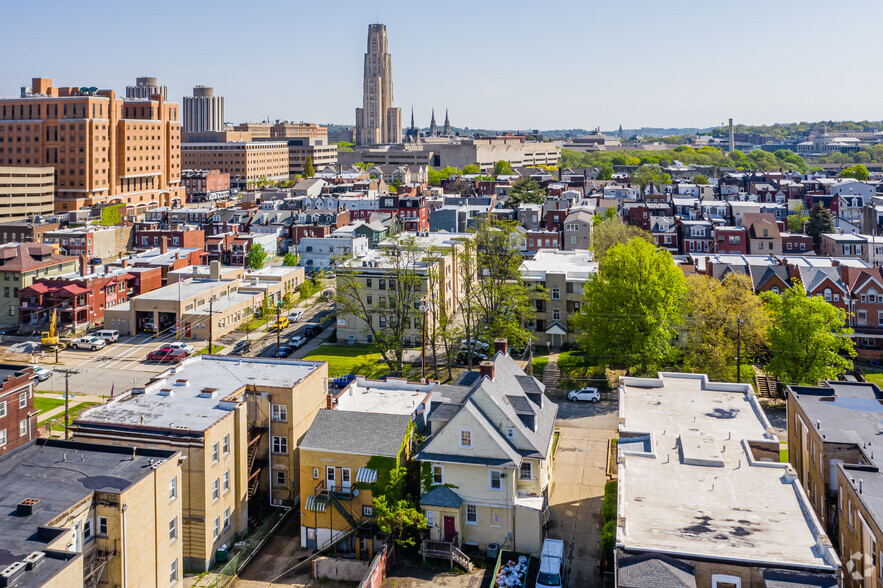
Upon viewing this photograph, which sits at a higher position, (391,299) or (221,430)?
(391,299)

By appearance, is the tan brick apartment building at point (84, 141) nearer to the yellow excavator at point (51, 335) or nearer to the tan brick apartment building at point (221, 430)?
the yellow excavator at point (51, 335)

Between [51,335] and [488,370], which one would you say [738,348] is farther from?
[51,335]

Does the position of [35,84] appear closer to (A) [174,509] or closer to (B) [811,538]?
(A) [174,509]

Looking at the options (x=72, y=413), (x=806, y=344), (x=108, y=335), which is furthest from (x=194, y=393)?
(x=806, y=344)

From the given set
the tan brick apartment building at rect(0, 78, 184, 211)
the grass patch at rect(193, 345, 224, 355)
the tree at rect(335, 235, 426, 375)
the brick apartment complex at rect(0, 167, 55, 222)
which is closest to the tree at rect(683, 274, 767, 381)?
the tree at rect(335, 235, 426, 375)

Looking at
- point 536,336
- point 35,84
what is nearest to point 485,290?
point 536,336

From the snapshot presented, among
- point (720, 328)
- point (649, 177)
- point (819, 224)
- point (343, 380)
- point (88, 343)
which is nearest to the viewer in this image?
point (720, 328)

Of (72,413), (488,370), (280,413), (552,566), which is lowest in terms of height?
(552,566)
